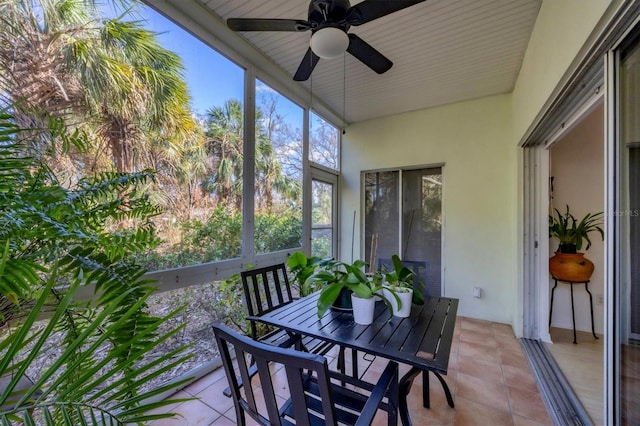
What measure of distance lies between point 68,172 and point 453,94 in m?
3.85

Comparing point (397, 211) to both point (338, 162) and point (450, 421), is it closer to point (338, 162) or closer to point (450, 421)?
point (338, 162)

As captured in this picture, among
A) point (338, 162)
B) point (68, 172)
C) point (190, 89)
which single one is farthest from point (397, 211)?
point (68, 172)

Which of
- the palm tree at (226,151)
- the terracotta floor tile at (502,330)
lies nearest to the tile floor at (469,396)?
the terracotta floor tile at (502,330)

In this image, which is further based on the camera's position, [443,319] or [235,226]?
[235,226]

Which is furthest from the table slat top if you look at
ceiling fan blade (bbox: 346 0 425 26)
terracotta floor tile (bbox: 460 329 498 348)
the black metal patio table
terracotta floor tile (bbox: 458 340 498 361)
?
ceiling fan blade (bbox: 346 0 425 26)

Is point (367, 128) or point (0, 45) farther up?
point (367, 128)

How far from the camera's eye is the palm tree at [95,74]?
1.32 meters

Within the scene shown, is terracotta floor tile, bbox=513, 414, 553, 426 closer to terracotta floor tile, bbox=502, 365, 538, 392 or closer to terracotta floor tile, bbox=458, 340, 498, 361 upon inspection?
terracotta floor tile, bbox=502, 365, 538, 392

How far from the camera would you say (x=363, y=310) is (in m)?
1.52

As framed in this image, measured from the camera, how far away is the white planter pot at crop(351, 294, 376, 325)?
4.94ft

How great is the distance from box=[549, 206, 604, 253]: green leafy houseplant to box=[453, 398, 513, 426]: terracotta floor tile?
6.12 feet

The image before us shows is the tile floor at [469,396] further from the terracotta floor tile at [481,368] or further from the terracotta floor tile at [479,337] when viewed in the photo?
the terracotta floor tile at [479,337]

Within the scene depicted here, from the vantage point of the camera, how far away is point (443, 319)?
5.35 ft

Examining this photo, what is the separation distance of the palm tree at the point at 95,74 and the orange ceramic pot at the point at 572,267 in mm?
3698
